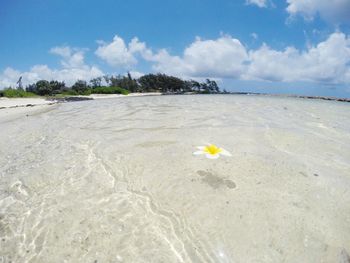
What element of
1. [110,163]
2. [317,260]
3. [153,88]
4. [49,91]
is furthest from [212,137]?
[153,88]

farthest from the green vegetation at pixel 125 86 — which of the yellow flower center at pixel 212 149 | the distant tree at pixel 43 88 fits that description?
the yellow flower center at pixel 212 149

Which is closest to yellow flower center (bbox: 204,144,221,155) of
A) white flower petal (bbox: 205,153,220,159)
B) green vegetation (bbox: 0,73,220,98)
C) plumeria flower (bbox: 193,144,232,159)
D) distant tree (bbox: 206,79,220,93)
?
plumeria flower (bbox: 193,144,232,159)

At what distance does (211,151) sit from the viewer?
13.0 feet

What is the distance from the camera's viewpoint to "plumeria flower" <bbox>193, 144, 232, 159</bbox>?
375 centimetres

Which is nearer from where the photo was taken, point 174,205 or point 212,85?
point 174,205

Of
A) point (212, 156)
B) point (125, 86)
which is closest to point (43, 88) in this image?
point (125, 86)

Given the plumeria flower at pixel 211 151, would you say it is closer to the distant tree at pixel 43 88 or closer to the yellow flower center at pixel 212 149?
the yellow flower center at pixel 212 149

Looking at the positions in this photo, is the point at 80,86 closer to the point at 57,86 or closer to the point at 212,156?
the point at 57,86

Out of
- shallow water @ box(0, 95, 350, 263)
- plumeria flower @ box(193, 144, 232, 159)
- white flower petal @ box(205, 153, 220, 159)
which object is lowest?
shallow water @ box(0, 95, 350, 263)

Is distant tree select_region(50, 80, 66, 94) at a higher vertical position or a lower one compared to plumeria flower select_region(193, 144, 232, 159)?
higher

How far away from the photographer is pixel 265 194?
2.56 metres

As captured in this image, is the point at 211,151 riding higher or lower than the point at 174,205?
higher

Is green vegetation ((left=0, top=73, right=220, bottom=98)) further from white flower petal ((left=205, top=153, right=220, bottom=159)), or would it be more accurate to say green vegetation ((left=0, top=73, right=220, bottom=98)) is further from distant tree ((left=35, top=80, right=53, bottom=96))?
Result: white flower petal ((left=205, top=153, right=220, bottom=159))

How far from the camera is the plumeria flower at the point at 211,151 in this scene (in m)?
3.75
